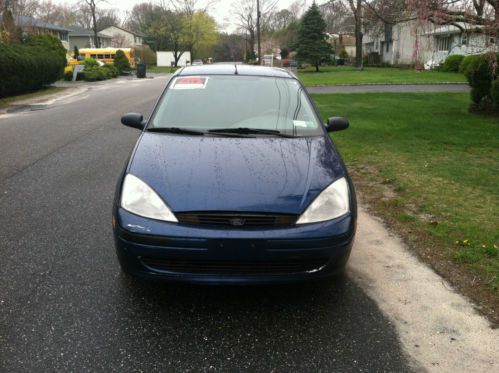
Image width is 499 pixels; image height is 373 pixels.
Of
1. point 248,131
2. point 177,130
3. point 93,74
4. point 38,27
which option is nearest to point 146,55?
point 38,27

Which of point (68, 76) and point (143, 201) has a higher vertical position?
point (68, 76)

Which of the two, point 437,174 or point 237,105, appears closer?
point 237,105

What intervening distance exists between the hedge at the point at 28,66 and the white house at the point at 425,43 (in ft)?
46.6

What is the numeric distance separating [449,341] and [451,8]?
8.40 metres

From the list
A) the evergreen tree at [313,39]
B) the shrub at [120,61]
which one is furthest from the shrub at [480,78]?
the shrub at [120,61]

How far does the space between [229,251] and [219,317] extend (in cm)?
52

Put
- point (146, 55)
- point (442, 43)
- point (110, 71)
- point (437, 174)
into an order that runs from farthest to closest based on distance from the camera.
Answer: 1. point (146, 55)
2. point (442, 43)
3. point (110, 71)
4. point (437, 174)

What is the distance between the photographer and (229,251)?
273 cm

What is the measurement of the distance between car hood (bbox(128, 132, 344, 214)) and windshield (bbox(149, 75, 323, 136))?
263 millimetres

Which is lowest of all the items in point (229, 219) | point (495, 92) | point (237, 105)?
point (229, 219)

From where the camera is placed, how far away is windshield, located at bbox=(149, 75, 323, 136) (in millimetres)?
3945

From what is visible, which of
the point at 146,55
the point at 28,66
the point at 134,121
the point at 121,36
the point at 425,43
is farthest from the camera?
the point at 121,36

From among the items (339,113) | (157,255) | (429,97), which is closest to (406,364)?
(157,255)

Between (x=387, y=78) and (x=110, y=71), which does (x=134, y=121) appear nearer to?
(x=387, y=78)
